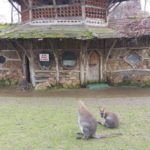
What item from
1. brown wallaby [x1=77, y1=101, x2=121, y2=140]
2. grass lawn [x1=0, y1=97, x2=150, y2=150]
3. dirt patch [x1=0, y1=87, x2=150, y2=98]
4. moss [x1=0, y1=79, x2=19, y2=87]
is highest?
moss [x1=0, y1=79, x2=19, y2=87]

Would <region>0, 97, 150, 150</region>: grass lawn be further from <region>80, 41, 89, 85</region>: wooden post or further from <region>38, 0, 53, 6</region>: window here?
<region>38, 0, 53, 6</region>: window

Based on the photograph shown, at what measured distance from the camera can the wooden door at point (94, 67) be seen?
11.4m

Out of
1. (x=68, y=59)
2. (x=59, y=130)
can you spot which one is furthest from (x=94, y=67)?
(x=59, y=130)

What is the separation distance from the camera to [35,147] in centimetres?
348

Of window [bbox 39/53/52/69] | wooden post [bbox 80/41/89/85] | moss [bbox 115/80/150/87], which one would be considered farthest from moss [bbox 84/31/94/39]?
moss [bbox 115/80/150/87]

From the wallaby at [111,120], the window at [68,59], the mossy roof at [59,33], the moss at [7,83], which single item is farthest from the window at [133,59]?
the wallaby at [111,120]

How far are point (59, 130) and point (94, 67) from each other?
7630mm

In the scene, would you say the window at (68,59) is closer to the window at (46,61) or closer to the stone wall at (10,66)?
the window at (46,61)

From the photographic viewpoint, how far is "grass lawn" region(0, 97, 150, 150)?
3.52 m

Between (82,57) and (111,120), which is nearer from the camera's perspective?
(111,120)

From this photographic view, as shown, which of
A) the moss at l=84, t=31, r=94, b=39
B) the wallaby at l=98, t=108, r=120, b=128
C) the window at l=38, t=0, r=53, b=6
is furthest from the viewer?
the window at l=38, t=0, r=53, b=6

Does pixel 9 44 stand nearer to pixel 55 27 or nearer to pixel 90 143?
pixel 55 27

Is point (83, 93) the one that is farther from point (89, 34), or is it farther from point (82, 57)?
point (89, 34)

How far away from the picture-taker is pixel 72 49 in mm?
10703
